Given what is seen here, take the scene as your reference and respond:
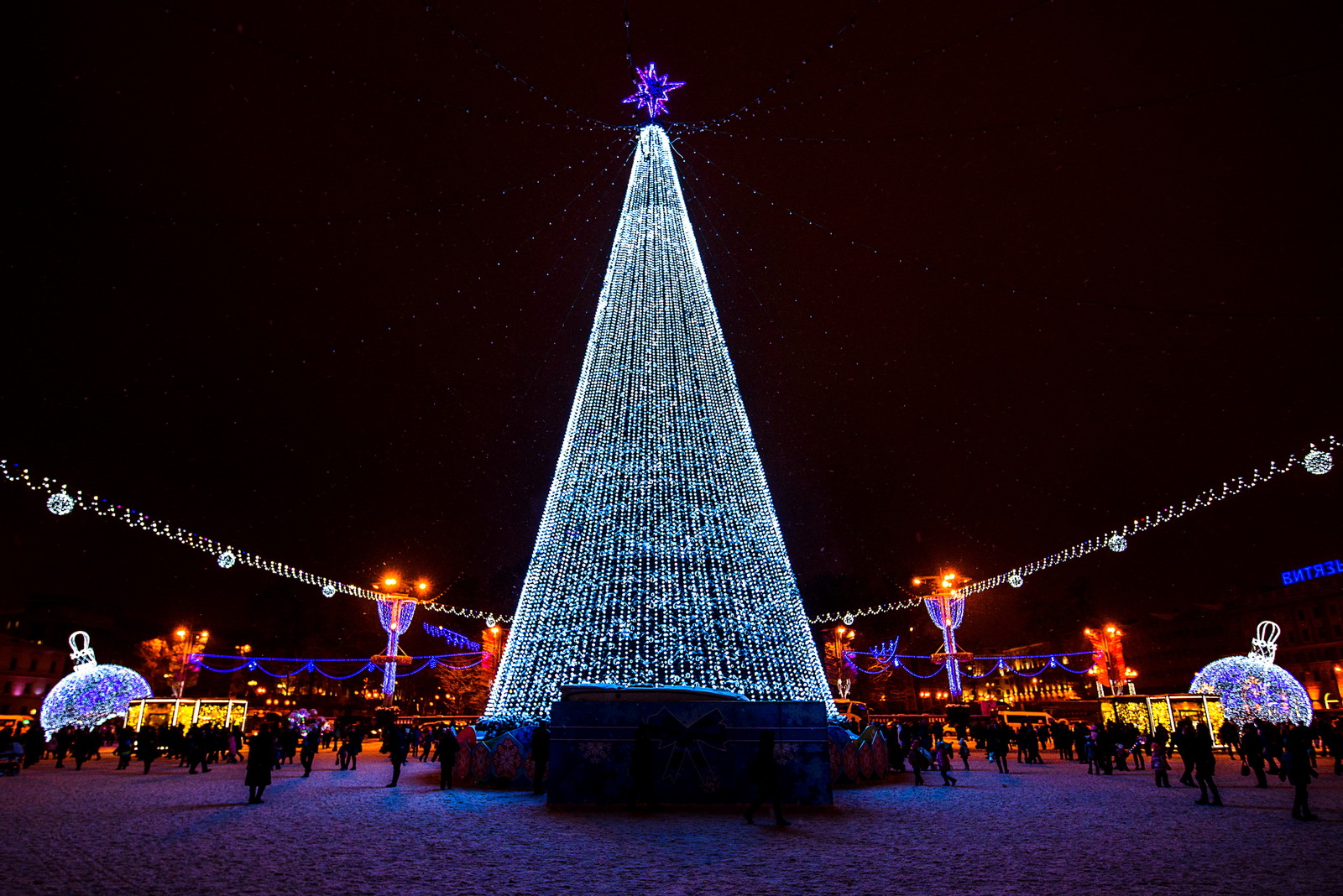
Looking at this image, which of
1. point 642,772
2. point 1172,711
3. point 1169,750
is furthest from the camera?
point 1172,711

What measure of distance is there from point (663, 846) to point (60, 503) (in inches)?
532

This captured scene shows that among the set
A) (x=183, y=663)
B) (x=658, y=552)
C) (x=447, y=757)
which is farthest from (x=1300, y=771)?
(x=183, y=663)

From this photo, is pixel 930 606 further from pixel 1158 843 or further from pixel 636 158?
pixel 1158 843

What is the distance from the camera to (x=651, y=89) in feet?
56.1

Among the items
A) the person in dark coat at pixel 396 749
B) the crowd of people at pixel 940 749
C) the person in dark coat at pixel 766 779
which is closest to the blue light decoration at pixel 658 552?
the crowd of people at pixel 940 749

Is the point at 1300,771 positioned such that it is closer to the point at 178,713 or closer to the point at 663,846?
the point at 663,846

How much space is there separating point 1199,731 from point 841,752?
5.89 m

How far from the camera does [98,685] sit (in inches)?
833

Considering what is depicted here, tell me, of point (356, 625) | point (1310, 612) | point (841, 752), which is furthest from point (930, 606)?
point (1310, 612)

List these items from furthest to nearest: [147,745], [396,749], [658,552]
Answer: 1. [147,745]
2. [396,749]
3. [658,552]

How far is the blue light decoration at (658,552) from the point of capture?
42.8 feet

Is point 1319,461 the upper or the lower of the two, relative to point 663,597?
upper

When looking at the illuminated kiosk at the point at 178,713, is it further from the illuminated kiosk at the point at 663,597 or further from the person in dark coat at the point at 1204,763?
the person in dark coat at the point at 1204,763

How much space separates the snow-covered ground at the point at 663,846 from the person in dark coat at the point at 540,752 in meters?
0.42
